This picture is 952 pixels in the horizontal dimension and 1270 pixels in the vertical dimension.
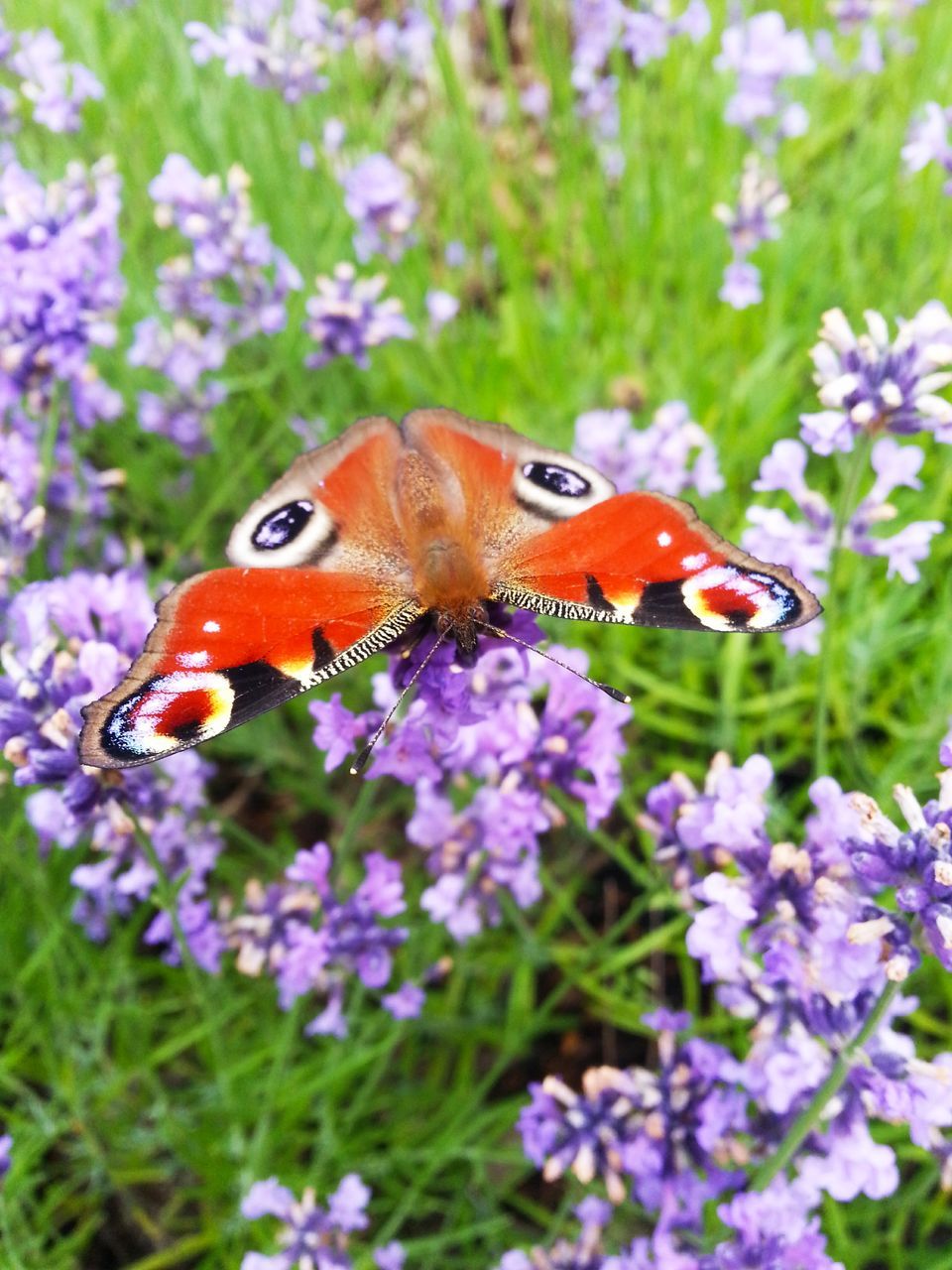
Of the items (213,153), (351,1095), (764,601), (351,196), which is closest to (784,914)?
(764,601)

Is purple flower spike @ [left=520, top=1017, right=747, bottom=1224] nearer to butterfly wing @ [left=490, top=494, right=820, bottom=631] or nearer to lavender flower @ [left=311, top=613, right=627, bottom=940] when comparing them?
lavender flower @ [left=311, top=613, right=627, bottom=940]

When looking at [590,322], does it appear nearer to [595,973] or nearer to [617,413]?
[617,413]

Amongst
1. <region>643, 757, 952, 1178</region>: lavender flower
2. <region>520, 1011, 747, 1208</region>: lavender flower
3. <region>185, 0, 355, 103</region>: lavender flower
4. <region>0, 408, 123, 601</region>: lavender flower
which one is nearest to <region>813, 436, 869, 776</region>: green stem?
<region>643, 757, 952, 1178</region>: lavender flower

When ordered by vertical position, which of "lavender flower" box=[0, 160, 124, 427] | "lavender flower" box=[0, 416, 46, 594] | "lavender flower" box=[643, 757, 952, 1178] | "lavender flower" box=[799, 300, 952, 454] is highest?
"lavender flower" box=[0, 160, 124, 427]

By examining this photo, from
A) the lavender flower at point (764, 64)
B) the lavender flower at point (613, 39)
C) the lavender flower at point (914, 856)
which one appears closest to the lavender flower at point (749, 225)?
the lavender flower at point (764, 64)

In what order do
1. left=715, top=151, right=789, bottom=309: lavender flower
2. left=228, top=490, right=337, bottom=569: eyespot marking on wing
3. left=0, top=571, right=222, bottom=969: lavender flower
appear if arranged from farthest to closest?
left=715, top=151, right=789, bottom=309: lavender flower
left=228, top=490, right=337, bottom=569: eyespot marking on wing
left=0, top=571, right=222, bottom=969: lavender flower

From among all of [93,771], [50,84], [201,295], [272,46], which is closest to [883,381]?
[93,771]

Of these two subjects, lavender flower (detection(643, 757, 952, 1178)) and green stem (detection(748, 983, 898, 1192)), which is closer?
green stem (detection(748, 983, 898, 1192))
